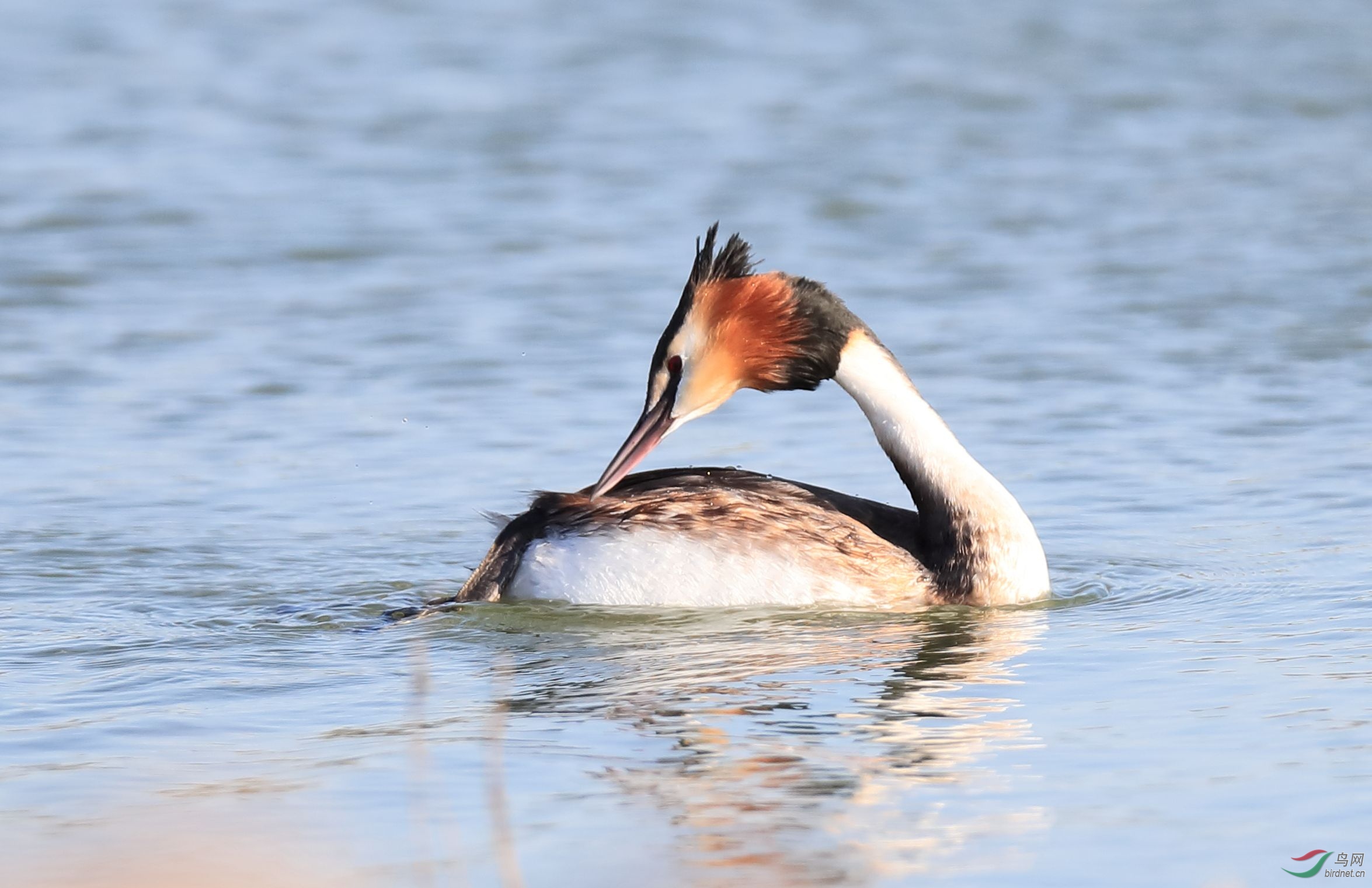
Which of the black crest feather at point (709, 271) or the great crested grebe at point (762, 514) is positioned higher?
the black crest feather at point (709, 271)

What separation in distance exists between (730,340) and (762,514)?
2.08ft

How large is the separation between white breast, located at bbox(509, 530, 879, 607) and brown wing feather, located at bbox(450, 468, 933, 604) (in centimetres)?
4

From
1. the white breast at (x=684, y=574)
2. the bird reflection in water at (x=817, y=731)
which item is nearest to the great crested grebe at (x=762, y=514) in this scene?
the white breast at (x=684, y=574)

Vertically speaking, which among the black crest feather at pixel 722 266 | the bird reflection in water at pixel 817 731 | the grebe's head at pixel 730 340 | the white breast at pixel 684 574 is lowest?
the bird reflection in water at pixel 817 731

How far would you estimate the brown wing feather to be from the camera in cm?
770

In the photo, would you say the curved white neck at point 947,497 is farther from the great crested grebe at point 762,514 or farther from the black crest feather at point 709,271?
the black crest feather at point 709,271

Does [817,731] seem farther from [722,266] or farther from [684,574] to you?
[722,266]

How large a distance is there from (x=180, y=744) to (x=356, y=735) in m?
0.48

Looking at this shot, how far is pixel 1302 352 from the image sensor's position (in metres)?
11.3

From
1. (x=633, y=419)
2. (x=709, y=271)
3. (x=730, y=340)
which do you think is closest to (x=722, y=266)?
(x=709, y=271)

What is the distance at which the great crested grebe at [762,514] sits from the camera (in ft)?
25.1

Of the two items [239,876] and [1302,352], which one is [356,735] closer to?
[239,876]

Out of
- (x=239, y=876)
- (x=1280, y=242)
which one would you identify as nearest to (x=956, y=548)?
(x=239, y=876)

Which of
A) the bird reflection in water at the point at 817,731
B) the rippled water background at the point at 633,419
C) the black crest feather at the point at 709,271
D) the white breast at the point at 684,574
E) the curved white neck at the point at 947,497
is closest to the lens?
the bird reflection in water at the point at 817,731
